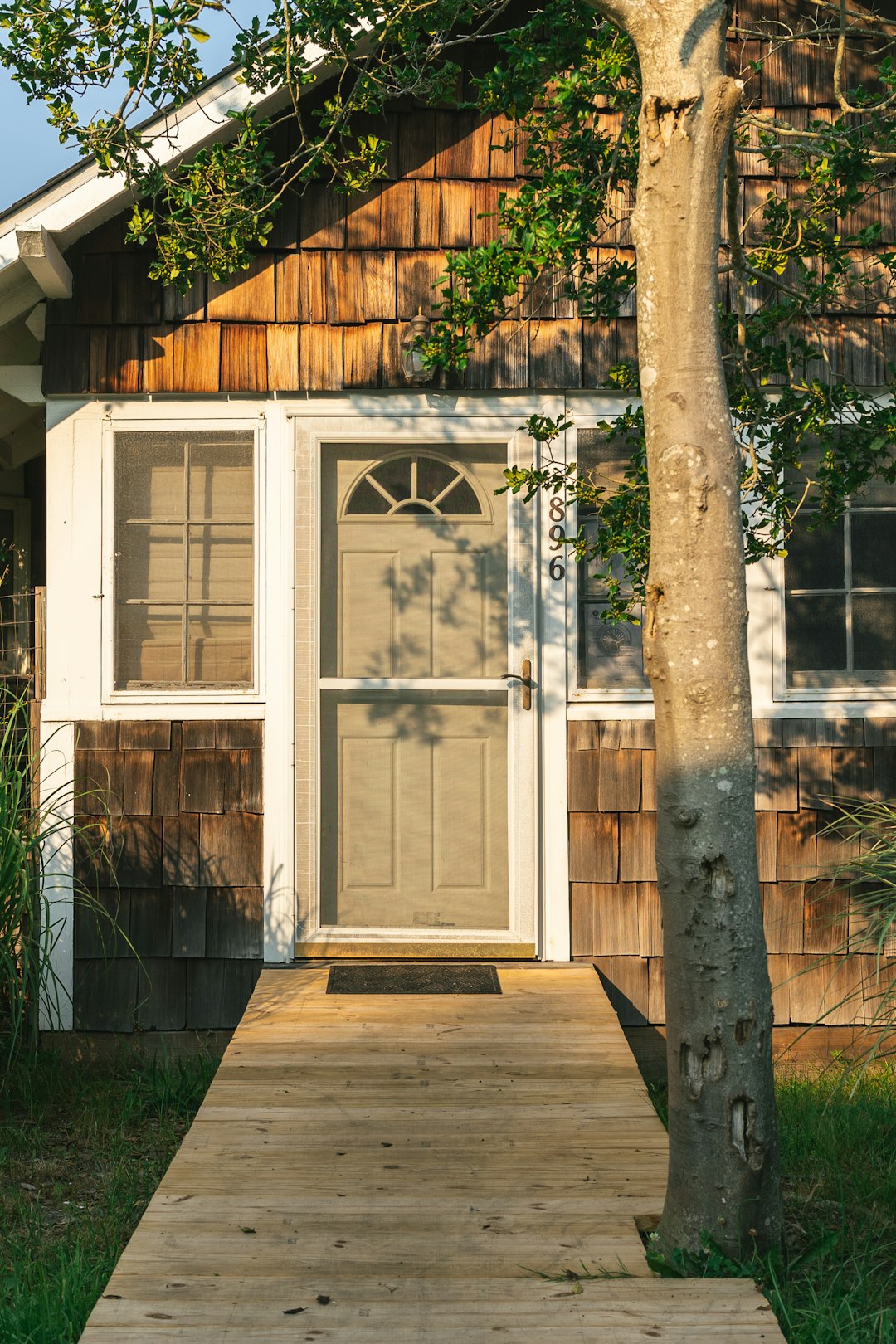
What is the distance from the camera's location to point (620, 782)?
483 centimetres

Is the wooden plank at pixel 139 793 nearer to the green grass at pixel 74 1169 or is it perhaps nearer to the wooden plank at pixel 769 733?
the green grass at pixel 74 1169

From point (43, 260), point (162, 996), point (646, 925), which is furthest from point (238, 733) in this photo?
point (43, 260)

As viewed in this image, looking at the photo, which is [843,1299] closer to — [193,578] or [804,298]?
[804,298]

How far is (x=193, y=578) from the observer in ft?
16.0

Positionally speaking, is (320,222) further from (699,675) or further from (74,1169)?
(74,1169)

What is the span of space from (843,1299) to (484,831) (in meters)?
2.51

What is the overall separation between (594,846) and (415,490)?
1576 millimetres

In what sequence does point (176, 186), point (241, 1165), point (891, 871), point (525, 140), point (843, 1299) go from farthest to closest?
point (525, 140) < point (891, 871) < point (176, 186) < point (241, 1165) < point (843, 1299)

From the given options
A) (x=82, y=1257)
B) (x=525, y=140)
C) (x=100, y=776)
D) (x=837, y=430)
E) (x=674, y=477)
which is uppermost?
(x=525, y=140)

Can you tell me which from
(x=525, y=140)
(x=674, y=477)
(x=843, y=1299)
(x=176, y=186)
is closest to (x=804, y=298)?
(x=674, y=477)

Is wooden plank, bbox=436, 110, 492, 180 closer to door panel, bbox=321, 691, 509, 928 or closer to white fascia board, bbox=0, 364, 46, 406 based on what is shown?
white fascia board, bbox=0, 364, 46, 406

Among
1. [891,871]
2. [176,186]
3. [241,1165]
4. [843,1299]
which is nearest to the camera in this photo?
[843,1299]

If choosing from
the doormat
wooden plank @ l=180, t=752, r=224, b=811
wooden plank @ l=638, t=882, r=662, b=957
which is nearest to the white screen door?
the doormat

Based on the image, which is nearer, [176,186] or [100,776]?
[176,186]
